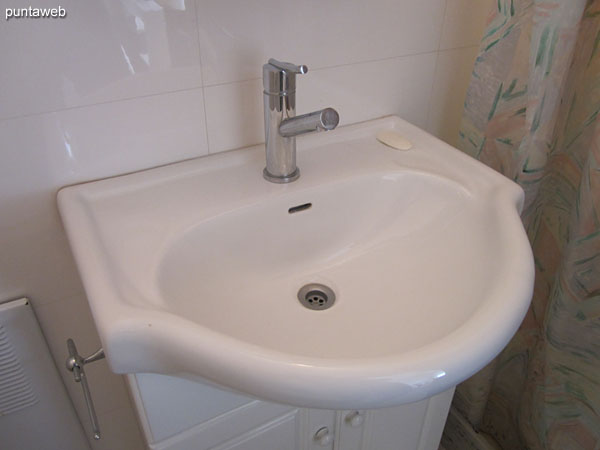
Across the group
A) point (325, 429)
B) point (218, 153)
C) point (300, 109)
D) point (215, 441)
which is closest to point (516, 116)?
point (300, 109)

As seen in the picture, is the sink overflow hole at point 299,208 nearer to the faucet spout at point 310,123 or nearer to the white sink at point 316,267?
the white sink at point 316,267

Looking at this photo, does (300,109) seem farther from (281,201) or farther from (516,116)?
(516,116)

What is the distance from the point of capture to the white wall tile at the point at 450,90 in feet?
3.26

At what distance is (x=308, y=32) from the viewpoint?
32.1 inches

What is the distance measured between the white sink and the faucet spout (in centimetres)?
10

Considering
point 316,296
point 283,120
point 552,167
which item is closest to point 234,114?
point 283,120

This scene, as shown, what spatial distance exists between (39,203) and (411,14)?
0.72 m

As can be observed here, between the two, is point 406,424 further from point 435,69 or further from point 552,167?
point 435,69

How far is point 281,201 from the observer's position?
76cm

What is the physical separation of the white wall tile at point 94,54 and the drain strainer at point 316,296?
383mm

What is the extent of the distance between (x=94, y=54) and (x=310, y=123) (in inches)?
12.5

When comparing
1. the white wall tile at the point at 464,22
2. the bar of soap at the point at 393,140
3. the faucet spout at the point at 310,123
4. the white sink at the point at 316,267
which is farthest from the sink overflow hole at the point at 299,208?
the white wall tile at the point at 464,22

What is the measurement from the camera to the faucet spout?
25.9 inches

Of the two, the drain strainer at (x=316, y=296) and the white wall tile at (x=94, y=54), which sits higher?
Result: the white wall tile at (x=94, y=54)
